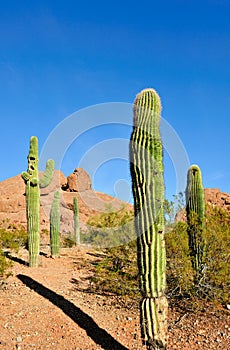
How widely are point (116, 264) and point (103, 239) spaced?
2657 mm

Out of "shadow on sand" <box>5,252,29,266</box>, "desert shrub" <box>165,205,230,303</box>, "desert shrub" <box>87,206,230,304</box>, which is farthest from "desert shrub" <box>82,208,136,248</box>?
"shadow on sand" <box>5,252,29,266</box>

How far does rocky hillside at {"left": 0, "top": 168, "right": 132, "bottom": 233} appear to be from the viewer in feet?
86.1

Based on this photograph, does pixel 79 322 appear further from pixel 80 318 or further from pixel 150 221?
pixel 150 221

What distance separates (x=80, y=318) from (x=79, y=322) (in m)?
0.18

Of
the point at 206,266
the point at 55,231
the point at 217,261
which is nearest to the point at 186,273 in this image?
the point at 206,266

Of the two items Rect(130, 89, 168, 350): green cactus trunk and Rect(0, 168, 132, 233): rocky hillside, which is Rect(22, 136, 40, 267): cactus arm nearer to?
Rect(130, 89, 168, 350): green cactus trunk

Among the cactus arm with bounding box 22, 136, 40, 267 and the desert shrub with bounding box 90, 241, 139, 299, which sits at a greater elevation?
the cactus arm with bounding box 22, 136, 40, 267

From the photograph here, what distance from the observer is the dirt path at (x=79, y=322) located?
5.26 metres

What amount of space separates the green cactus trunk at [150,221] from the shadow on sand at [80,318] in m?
0.85

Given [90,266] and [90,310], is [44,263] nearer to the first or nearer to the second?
[90,266]

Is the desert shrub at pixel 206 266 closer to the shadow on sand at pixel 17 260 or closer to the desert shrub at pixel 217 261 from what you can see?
the desert shrub at pixel 217 261

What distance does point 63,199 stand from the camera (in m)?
31.5

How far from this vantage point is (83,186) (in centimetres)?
3014

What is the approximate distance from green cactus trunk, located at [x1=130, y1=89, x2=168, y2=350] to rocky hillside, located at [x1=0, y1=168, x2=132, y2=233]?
16721 millimetres
